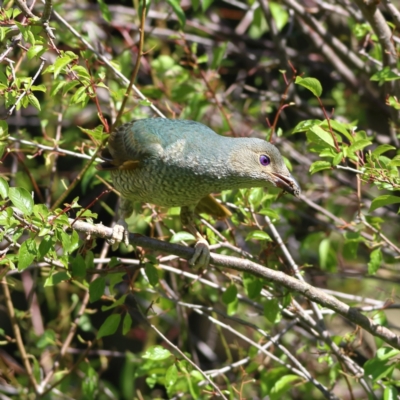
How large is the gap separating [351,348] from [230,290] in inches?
29.7

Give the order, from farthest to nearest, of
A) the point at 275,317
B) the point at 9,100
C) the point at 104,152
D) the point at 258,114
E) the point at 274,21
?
the point at 258,114
the point at 274,21
the point at 104,152
the point at 275,317
the point at 9,100

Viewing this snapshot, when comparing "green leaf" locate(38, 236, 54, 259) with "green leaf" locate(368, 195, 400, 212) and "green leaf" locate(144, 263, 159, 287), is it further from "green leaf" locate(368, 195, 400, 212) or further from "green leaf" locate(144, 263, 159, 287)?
"green leaf" locate(368, 195, 400, 212)

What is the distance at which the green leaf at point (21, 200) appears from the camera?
109 inches

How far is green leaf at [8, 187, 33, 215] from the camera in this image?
2.76 meters

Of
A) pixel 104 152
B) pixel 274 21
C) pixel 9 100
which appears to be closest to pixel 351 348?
pixel 104 152

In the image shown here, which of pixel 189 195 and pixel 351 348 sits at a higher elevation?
pixel 189 195

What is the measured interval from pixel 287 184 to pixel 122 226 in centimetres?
96

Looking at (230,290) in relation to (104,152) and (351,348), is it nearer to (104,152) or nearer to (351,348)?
(351,348)

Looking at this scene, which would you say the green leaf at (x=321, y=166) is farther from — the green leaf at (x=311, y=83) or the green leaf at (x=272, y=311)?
the green leaf at (x=272, y=311)

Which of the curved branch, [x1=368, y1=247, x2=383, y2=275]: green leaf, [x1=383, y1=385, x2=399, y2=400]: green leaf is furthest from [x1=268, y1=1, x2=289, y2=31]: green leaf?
[x1=383, y1=385, x2=399, y2=400]: green leaf

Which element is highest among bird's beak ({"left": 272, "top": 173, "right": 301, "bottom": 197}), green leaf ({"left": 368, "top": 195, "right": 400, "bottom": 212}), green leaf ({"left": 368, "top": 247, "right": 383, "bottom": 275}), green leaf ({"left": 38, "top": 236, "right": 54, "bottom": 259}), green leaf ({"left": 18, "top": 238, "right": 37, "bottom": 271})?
green leaf ({"left": 368, "top": 195, "right": 400, "bottom": 212})

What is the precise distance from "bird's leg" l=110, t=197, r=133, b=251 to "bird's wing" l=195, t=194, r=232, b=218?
441 mm

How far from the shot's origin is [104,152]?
430 centimetres

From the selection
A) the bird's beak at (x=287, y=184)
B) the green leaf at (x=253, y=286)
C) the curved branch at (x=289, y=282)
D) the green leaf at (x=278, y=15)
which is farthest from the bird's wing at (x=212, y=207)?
the green leaf at (x=278, y=15)
